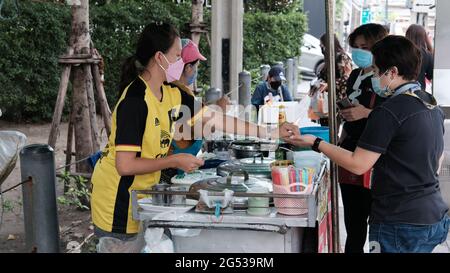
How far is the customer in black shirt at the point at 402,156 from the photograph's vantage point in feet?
8.56

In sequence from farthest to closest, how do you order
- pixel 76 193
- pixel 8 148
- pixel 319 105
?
1. pixel 76 193
2. pixel 319 105
3. pixel 8 148

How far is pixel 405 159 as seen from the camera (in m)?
2.66

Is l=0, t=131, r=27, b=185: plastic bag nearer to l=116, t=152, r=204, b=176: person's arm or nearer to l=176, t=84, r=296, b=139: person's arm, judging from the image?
l=176, t=84, r=296, b=139: person's arm

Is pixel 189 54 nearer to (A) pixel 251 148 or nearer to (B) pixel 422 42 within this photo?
(A) pixel 251 148

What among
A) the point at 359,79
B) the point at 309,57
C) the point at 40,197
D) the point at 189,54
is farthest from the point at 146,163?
the point at 309,57

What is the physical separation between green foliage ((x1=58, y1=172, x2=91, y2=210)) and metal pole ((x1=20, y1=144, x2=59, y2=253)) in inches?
116

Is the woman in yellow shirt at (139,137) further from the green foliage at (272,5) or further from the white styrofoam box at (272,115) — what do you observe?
the green foliage at (272,5)

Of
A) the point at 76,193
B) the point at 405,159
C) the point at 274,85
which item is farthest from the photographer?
the point at 274,85

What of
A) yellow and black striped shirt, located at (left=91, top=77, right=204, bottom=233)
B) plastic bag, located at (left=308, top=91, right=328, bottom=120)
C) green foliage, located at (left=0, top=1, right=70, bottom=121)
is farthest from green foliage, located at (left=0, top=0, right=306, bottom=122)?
yellow and black striped shirt, located at (left=91, top=77, right=204, bottom=233)

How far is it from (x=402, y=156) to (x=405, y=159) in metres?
0.02

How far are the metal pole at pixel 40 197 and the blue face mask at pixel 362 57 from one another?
2.06 metres
